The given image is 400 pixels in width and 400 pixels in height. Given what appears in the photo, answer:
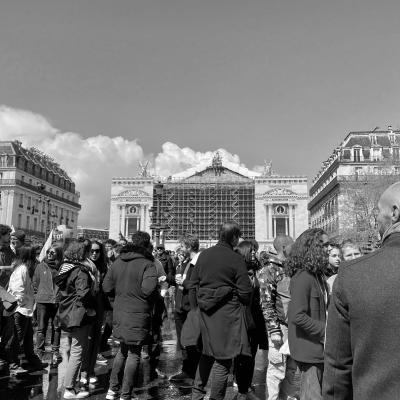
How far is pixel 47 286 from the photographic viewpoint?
7.89m

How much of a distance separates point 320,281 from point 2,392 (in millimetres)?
4417

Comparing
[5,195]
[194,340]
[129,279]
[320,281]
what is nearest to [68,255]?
[129,279]

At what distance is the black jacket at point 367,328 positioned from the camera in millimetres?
1567

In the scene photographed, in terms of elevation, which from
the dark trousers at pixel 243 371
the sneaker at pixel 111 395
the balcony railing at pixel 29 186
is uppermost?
the balcony railing at pixel 29 186

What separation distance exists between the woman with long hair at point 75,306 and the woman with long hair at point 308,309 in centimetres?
278

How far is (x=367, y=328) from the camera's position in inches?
63.6

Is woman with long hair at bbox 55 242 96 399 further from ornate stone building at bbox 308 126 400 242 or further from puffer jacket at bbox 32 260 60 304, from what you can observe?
ornate stone building at bbox 308 126 400 242

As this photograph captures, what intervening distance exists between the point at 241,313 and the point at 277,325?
48cm

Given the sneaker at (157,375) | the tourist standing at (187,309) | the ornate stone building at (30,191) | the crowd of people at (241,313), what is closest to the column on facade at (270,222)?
the ornate stone building at (30,191)

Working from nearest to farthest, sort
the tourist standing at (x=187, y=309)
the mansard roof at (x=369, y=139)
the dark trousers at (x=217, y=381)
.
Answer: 1. the dark trousers at (x=217, y=381)
2. the tourist standing at (x=187, y=309)
3. the mansard roof at (x=369, y=139)

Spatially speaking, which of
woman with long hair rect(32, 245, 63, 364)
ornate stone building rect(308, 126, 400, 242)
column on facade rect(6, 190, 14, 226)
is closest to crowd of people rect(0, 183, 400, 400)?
woman with long hair rect(32, 245, 63, 364)

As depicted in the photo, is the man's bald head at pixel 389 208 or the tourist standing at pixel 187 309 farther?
the tourist standing at pixel 187 309

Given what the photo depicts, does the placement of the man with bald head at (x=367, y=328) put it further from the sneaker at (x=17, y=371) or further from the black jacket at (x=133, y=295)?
the sneaker at (x=17, y=371)

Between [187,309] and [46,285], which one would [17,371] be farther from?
→ [187,309]
